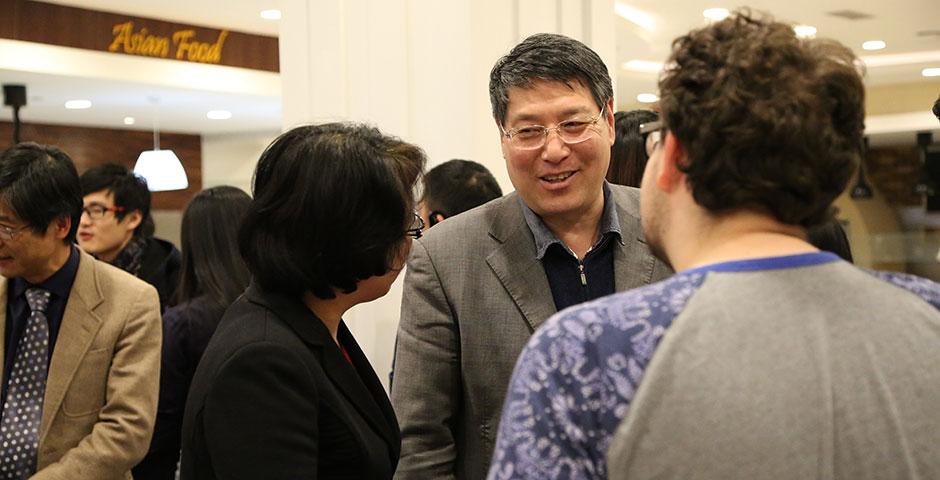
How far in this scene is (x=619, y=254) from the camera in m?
2.23

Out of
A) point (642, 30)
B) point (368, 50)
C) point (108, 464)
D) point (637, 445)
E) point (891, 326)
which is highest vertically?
point (642, 30)

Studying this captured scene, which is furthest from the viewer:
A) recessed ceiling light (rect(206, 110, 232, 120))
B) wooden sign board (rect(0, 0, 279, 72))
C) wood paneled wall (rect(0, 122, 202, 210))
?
wood paneled wall (rect(0, 122, 202, 210))

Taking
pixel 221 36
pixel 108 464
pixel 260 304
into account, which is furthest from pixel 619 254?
pixel 221 36

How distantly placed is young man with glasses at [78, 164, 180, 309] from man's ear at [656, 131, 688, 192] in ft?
11.8

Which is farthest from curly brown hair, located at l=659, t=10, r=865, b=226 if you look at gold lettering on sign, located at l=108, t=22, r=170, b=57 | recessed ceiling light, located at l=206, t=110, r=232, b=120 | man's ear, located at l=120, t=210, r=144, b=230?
recessed ceiling light, located at l=206, t=110, r=232, b=120

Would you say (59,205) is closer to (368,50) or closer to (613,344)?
(368,50)

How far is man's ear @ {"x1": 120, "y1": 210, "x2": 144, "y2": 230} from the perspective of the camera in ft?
15.4

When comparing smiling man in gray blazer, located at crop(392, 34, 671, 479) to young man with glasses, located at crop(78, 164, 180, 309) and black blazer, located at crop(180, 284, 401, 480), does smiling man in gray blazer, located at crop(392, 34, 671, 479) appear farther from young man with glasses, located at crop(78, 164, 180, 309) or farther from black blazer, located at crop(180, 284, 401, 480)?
young man with glasses, located at crop(78, 164, 180, 309)

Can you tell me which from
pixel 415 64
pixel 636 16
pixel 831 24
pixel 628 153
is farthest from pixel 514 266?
pixel 831 24

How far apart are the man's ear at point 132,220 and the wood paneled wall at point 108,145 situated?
8.50m

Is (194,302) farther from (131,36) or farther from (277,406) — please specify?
(131,36)

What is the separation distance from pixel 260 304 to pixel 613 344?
2.64ft

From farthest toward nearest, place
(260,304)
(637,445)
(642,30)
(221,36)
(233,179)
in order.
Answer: (233,179)
(221,36)
(642,30)
(260,304)
(637,445)

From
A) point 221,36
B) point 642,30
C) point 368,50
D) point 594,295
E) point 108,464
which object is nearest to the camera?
point 594,295
